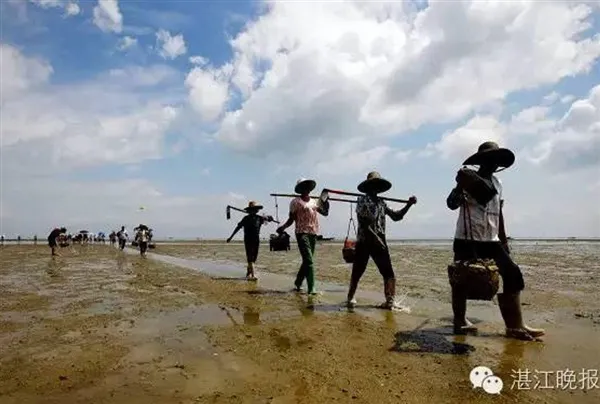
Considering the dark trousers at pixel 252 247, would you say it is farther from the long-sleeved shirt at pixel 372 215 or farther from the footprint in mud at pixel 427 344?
the footprint in mud at pixel 427 344

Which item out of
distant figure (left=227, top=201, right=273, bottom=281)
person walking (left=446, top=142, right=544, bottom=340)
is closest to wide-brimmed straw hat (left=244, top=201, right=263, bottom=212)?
distant figure (left=227, top=201, right=273, bottom=281)

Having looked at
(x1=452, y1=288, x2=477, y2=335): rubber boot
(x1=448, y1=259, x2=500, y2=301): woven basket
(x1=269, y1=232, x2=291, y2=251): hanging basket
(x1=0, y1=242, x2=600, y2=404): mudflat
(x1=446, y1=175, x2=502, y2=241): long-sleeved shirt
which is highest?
(x1=446, y1=175, x2=502, y2=241): long-sleeved shirt

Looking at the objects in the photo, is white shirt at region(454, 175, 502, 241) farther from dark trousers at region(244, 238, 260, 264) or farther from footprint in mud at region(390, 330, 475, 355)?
dark trousers at region(244, 238, 260, 264)

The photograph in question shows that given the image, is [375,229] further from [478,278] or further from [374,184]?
[478,278]

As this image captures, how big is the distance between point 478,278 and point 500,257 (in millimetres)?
506

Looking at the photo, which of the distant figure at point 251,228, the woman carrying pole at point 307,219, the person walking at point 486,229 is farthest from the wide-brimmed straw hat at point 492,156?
the distant figure at point 251,228

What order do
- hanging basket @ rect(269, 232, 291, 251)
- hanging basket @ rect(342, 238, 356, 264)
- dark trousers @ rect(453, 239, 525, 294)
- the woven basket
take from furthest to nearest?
hanging basket @ rect(269, 232, 291, 251) → hanging basket @ rect(342, 238, 356, 264) → dark trousers @ rect(453, 239, 525, 294) → the woven basket

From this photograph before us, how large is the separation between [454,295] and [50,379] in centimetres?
419

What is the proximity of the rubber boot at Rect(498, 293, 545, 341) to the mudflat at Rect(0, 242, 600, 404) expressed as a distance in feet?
0.63

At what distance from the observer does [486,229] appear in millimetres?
5680

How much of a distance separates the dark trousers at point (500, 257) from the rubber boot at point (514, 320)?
0.09 meters

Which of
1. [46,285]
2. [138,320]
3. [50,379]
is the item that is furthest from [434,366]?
[46,285]

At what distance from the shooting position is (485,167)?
5.88 m

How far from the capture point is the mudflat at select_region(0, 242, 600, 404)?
12.8 ft
